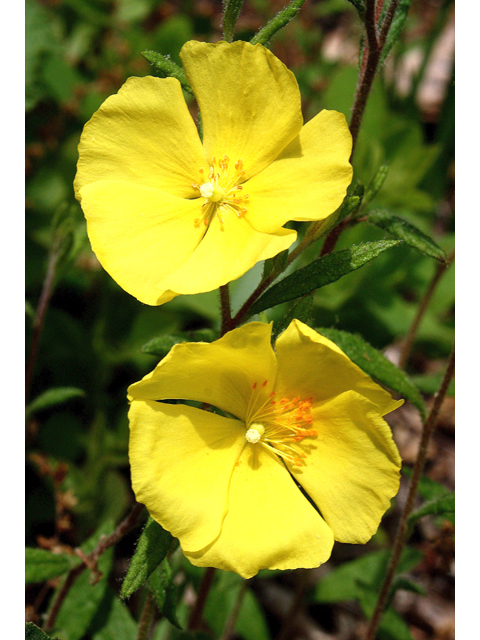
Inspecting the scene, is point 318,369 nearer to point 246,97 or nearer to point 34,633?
point 246,97

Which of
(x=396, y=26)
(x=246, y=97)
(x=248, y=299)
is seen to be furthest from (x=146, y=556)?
(x=396, y=26)

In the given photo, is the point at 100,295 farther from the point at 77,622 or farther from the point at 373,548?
the point at 373,548

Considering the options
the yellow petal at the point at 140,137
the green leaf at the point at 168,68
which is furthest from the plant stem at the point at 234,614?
the green leaf at the point at 168,68

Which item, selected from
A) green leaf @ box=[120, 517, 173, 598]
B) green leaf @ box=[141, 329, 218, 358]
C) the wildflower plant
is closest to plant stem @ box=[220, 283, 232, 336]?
the wildflower plant

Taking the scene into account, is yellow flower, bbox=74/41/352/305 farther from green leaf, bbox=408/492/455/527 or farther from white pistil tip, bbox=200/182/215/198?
green leaf, bbox=408/492/455/527

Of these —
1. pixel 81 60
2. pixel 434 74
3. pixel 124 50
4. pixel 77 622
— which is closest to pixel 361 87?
pixel 77 622

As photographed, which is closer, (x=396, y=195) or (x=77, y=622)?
(x=77, y=622)

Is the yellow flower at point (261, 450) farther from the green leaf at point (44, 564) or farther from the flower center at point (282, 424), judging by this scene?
the green leaf at point (44, 564)
